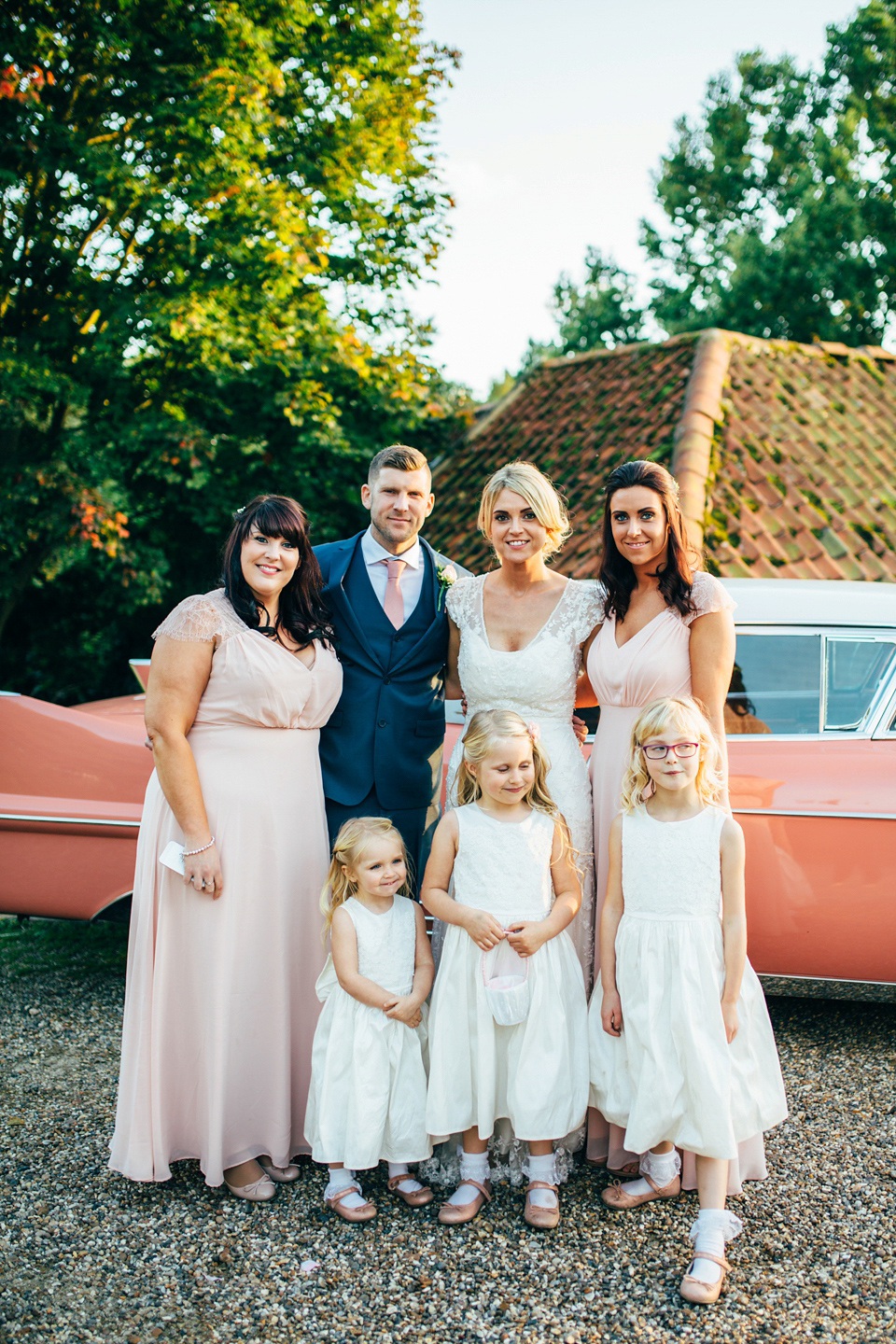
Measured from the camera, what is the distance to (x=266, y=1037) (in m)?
2.90

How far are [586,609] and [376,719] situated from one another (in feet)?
2.50

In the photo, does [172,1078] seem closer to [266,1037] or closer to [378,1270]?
[266,1037]

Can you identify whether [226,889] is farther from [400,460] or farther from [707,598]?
[707,598]

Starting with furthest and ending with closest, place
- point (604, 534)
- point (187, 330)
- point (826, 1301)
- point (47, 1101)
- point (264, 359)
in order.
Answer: point (264, 359), point (187, 330), point (47, 1101), point (604, 534), point (826, 1301)

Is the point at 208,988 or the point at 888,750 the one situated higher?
the point at 888,750

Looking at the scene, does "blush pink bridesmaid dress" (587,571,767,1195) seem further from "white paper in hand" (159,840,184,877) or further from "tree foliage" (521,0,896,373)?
"tree foliage" (521,0,896,373)

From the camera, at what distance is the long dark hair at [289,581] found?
290 centimetres

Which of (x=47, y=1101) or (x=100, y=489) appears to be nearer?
(x=47, y=1101)

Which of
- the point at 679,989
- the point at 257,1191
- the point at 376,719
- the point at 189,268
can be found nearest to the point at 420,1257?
the point at 257,1191

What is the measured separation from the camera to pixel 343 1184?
2752 mm

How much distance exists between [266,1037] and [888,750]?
2.40 metres

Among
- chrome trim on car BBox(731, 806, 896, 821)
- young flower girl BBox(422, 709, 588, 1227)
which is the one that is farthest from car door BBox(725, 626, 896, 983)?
young flower girl BBox(422, 709, 588, 1227)

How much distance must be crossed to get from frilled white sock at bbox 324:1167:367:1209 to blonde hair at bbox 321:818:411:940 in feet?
2.14

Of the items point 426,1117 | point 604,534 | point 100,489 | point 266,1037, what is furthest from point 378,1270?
point 100,489
